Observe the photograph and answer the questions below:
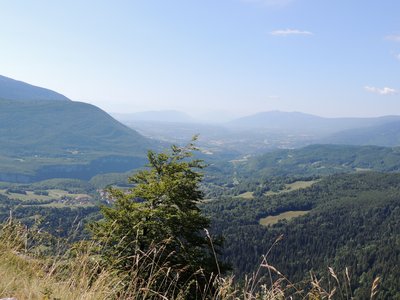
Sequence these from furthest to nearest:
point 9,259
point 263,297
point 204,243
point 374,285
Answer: point 204,243 → point 9,259 → point 263,297 → point 374,285

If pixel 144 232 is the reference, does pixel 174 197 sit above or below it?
above

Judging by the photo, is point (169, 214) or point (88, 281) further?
point (169, 214)

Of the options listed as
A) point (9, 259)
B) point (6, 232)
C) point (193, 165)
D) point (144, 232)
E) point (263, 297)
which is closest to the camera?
point (263, 297)

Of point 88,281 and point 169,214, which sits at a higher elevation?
point 88,281

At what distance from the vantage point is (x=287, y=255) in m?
198

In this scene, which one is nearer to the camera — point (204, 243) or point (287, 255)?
point (204, 243)

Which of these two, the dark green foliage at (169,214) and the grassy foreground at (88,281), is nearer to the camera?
the grassy foreground at (88,281)

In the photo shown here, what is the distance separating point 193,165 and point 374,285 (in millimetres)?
18318

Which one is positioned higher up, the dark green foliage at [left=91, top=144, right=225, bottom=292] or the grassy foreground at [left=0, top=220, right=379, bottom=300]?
the grassy foreground at [left=0, top=220, right=379, bottom=300]

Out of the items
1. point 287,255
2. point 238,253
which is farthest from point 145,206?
point 287,255

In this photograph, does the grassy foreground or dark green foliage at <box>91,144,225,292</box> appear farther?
dark green foliage at <box>91,144,225,292</box>

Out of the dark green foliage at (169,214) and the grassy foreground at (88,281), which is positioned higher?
the grassy foreground at (88,281)

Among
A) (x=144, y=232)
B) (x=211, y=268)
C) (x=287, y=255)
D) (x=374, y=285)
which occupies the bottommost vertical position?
(x=287, y=255)

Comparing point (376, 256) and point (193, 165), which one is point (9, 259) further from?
point (376, 256)
